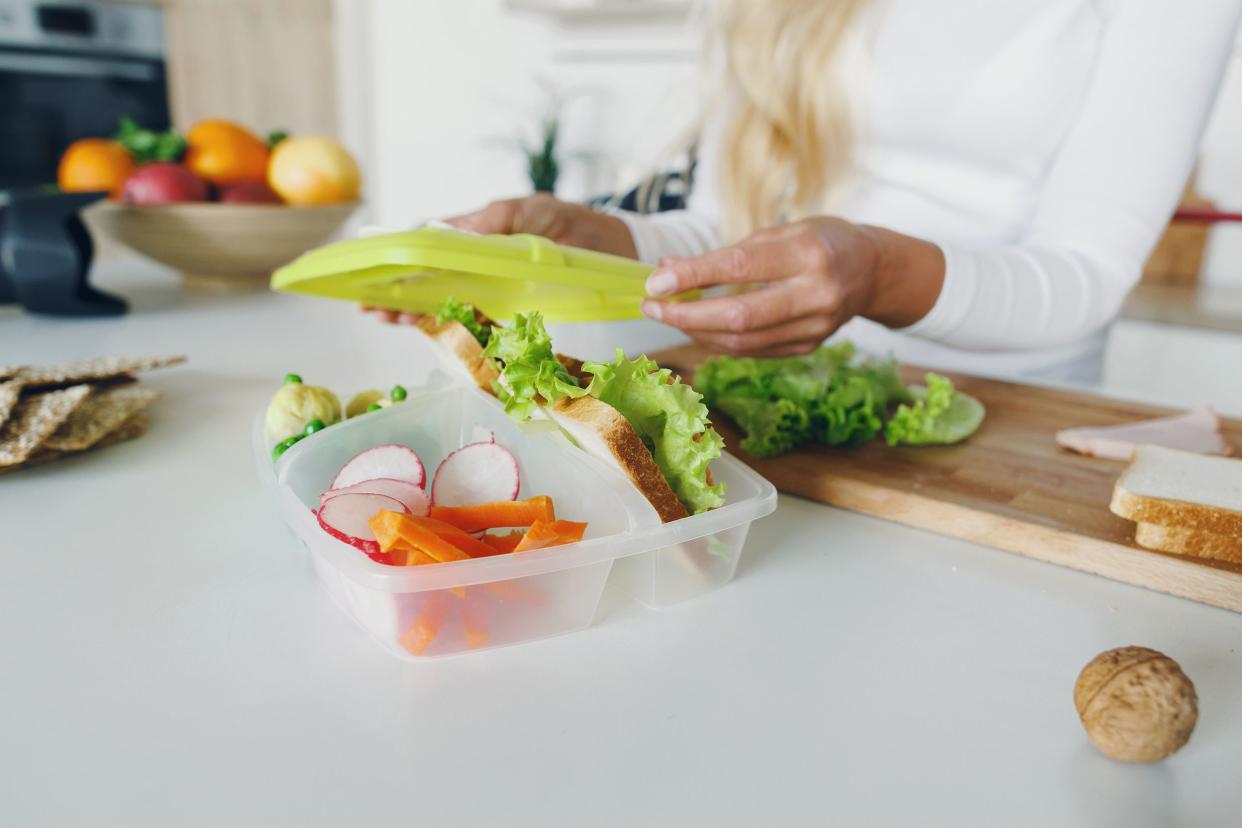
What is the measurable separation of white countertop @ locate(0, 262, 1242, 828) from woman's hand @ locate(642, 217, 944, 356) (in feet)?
0.70

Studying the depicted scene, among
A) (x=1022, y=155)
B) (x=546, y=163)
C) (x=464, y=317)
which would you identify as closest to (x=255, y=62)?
(x=546, y=163)

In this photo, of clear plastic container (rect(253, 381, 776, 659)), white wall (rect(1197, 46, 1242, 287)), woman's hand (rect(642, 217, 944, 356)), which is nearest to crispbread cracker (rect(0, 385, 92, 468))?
clear plastic container (rect(253, 381, 776, 659))

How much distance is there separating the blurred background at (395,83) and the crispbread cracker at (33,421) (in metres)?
1.93

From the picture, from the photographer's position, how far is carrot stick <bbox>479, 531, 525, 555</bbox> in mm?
618

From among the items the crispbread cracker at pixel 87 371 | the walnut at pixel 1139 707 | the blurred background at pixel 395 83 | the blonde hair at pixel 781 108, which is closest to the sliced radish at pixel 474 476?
the walnut at pixel 1139 707

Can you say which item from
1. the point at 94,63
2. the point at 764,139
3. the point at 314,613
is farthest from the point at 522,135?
the point at 314,613

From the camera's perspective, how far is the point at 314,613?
627 mm

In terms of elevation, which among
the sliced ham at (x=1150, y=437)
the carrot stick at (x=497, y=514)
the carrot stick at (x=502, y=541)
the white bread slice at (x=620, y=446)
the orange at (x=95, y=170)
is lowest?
the carrot stick at (x=502, y=541)

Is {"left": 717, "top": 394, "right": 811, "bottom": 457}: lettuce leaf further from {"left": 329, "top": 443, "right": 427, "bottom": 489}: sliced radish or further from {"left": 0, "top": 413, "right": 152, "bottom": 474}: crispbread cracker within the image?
{"left": 0, "top": 413, "right": 152, "bottom": 474}: crispbread cracker

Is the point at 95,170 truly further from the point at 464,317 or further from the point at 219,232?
the point at 464,317

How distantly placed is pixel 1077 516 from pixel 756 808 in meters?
0.49

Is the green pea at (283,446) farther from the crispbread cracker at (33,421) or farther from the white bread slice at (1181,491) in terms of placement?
the white bread slice at (1181,491)

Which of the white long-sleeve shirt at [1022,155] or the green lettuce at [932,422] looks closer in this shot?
the green lettuce at [932,422]

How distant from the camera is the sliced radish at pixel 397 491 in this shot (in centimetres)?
62
